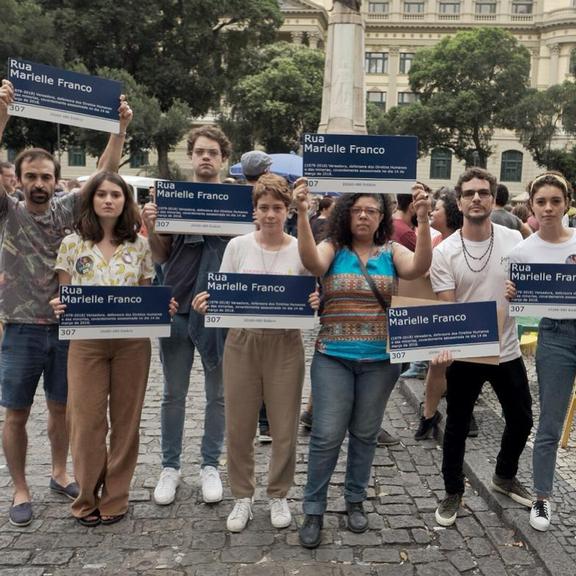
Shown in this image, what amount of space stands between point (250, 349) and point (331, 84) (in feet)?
44.1

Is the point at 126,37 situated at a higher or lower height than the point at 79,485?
higher

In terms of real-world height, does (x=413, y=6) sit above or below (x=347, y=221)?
above

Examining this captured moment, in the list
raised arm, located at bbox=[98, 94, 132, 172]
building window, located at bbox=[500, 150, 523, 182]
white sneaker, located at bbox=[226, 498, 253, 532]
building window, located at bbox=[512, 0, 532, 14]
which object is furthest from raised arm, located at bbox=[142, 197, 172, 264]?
building window, located at bbox=[512, 0, 532, 14]

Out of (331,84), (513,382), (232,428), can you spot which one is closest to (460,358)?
(513,382)

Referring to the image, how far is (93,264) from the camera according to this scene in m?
3.82

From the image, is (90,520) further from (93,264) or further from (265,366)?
(93,264)

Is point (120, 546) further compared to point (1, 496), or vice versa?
point (1, 496)

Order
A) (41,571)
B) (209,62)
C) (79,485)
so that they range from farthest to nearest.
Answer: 1. (209,62)
2. (79,485)
3. (41,571)

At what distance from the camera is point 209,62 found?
115 feet

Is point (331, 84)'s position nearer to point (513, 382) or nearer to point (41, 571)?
point (513, 382)

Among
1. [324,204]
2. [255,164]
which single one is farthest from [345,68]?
[255,164]

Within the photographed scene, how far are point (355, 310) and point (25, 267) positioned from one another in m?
1.94

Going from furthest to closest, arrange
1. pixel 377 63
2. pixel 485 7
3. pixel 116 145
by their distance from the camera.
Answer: pixel 377 63, pixel 485 7, pixel 116 145

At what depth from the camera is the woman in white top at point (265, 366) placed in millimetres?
3840
